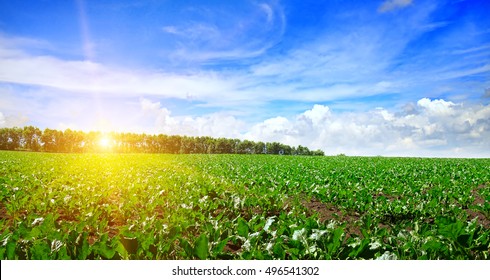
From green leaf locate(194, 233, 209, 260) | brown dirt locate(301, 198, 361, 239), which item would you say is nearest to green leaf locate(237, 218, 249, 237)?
green leaf locate(194, 233, 209, 260)

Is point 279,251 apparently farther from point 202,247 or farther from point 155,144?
point 155,144

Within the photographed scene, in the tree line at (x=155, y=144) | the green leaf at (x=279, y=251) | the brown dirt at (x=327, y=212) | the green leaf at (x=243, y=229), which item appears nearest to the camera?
the green leaf at (x=279, y=251)

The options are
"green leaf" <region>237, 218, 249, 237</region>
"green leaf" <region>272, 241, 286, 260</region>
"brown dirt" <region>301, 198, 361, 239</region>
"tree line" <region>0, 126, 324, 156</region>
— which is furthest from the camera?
"tree line" <region>0, 126, 324, 156</region>

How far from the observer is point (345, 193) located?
8930 mm

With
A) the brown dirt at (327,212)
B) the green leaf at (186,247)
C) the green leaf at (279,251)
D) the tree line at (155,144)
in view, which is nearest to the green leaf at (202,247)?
the green leaf at (186,247)

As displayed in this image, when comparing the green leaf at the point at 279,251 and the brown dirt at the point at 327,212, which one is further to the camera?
the brown dirt at the point at 327,212

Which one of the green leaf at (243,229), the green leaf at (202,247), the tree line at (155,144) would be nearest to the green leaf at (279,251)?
the green leaf at (202,247)

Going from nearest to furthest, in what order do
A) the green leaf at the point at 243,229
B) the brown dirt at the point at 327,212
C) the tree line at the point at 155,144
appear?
the green leaf at the point at 243,229, the brown dirt at the point at 327,212, the tree line at the point at 155,144

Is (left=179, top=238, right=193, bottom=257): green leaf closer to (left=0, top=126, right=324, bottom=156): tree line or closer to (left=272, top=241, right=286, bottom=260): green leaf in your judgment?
(left=272, top=241, right=286, bottom=260): green leaf

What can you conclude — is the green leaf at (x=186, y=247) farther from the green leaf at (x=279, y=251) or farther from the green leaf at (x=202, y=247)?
the green leaf at (x=279, y=251)

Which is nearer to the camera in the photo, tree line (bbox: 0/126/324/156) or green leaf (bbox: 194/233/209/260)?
green leaf (bbox: 194/233/209/260)

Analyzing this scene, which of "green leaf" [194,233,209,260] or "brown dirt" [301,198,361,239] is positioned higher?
"green leaf" [194,233,209,260]

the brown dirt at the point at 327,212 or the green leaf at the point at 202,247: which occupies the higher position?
the green leaf at the point at 202,247
